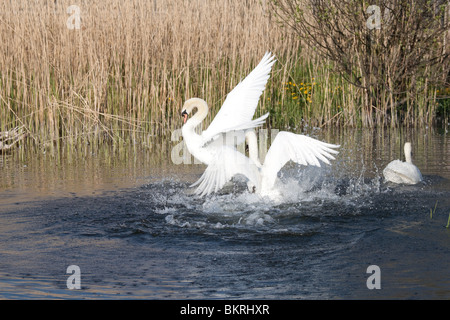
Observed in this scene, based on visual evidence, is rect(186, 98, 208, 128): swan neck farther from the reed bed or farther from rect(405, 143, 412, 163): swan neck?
the reed bed

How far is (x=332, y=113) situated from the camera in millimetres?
12891

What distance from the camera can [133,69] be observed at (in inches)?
448

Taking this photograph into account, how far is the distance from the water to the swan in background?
0.22 meters

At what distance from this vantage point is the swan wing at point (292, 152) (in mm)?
6196

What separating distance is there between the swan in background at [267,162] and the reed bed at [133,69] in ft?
14.7

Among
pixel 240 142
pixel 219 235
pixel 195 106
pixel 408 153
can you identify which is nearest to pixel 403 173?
pixel 408 153

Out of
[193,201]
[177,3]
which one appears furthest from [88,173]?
[177,3]

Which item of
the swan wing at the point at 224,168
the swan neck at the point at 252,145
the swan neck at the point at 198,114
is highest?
the swan neck at the point at 198,114

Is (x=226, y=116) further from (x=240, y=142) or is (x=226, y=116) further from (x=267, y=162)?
(x=267, y=162)

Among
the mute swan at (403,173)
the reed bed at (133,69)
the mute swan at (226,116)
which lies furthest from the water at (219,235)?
the reed bed at (133,69)

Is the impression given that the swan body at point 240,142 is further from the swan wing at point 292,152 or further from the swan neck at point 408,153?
the swan neck at point 408,153

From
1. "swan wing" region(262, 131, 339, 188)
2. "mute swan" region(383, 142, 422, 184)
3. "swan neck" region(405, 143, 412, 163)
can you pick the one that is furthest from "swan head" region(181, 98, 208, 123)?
"swan neck" region(405, 143, 412, 163)

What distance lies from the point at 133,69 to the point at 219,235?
Result: 21.4 feet
